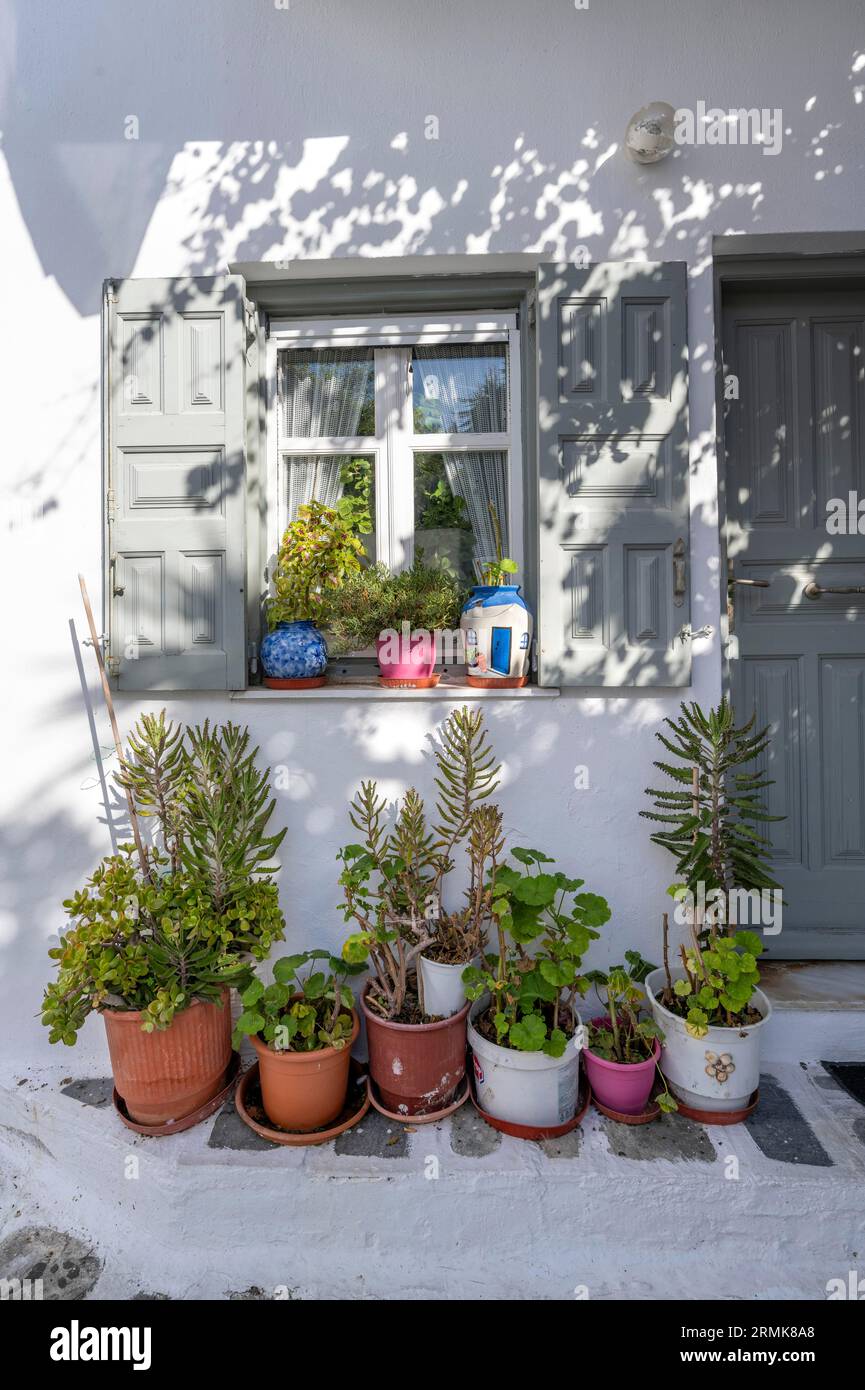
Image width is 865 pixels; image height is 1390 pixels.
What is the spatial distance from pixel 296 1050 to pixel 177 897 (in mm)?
612

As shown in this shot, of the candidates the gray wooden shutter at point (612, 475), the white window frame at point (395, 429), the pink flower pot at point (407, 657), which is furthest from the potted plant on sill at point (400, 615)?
the gray wooden shutter at point (612, 475)

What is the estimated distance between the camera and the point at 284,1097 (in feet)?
6.86

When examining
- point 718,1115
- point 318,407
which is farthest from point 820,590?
point 318,407

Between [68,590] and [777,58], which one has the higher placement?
[777,58]

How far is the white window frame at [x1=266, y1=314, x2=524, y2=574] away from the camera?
2.72m

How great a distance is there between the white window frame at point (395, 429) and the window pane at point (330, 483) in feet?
0.08

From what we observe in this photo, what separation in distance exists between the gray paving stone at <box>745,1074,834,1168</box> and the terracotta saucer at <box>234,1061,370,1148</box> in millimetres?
1206

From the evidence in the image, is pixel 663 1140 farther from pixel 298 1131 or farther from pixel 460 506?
pixel 460 506

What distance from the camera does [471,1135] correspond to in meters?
2.10

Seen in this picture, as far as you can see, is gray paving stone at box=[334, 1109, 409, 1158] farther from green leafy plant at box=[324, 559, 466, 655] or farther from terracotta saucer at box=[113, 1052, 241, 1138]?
green leafy plant at box=[324, 559, 466, 655]

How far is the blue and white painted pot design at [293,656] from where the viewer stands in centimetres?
256

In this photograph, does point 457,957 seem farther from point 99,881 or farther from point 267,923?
point 99,881
